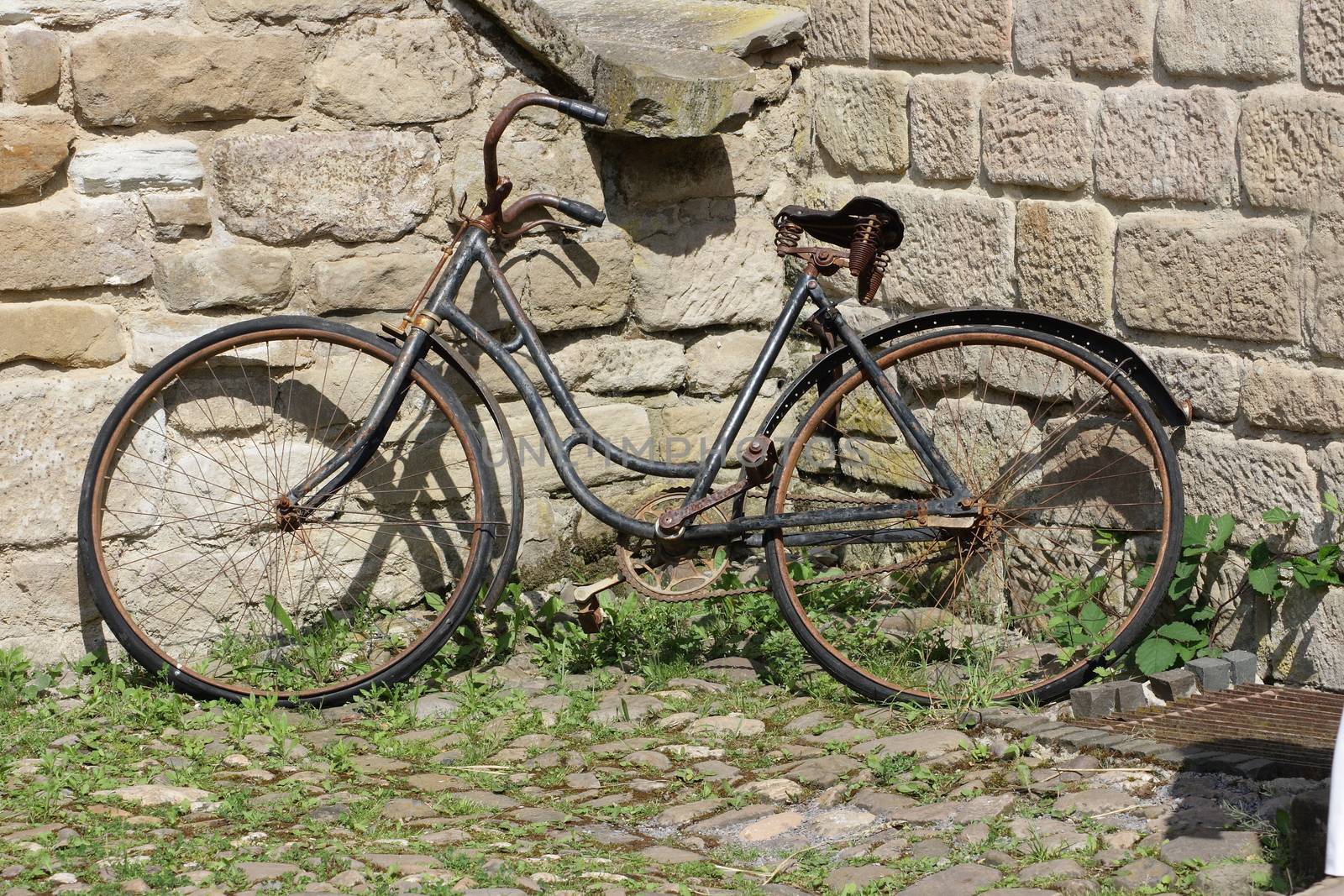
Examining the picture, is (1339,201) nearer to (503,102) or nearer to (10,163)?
(503,102)

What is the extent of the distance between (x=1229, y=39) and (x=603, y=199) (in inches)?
70.0

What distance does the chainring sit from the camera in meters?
4.20

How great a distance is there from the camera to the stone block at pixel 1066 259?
13.7ft

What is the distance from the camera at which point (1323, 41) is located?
11.9ft

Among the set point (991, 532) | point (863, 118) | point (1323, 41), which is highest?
point (1323, 41)

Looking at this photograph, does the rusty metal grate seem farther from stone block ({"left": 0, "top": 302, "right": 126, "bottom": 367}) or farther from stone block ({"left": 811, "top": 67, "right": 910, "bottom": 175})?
stone block ({"left": 0, "top": 302, "right": 126, "bottom": 367})

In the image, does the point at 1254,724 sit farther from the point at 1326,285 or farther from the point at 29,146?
the point at 29,146

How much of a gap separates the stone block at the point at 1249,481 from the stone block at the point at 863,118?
129 centimetres

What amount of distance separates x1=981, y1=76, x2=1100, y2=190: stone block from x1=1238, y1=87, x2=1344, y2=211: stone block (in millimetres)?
466

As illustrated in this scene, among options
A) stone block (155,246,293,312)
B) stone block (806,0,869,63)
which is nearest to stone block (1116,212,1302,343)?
stone block (806,0,869,63)

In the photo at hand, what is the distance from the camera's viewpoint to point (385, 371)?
4371 mm

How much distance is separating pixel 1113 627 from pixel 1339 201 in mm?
1208

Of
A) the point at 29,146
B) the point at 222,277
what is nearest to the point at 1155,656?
the point at 222,277

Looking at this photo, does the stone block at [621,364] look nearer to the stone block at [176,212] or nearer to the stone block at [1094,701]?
the stone block at [176,212]
